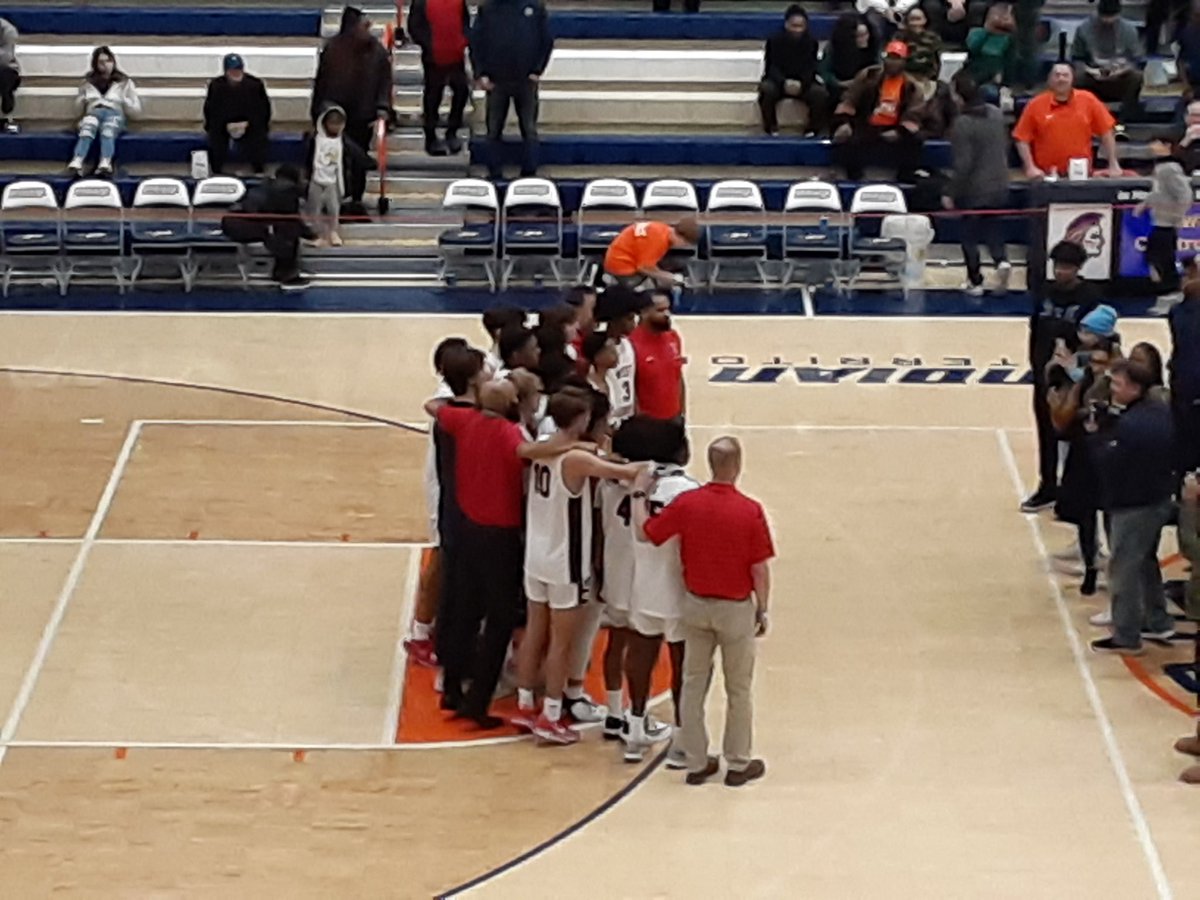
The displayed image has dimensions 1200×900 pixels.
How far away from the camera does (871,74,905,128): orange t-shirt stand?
20.0 meters

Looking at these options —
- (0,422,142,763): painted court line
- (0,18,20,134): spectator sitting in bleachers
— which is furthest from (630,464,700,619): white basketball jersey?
(0,18,20,134): spectator sitting in bleachers

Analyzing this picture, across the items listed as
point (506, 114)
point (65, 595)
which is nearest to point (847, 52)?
point (506, 114)

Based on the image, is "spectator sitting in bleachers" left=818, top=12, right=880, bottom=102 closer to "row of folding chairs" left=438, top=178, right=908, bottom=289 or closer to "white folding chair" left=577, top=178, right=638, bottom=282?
"row of folding chairs" left=438, top=178, right=908, bottom=289

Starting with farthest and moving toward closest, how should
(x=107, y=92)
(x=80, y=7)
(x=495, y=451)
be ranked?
(x=80, y=7) < (x=107, y=92) < (x=495, y=451)

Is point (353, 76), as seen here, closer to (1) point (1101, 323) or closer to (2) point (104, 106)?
(2) point (104, 106)

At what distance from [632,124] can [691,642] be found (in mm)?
12080

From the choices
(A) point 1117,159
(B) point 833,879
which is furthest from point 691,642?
(A) point 1117,159

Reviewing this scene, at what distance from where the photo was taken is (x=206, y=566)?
43.5 ft

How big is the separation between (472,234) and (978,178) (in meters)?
4.11

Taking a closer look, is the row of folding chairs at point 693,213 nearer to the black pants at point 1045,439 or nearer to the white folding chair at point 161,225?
the white folding chair at point 161,225

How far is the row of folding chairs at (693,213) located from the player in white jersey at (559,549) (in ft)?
27.3

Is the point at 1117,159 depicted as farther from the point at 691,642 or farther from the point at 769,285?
the point at 691,642

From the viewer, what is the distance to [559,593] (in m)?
10.8

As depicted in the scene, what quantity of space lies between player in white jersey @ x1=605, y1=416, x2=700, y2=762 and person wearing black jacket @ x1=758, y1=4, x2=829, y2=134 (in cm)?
1068
